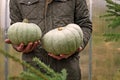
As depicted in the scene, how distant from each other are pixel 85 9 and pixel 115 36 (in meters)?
0.94

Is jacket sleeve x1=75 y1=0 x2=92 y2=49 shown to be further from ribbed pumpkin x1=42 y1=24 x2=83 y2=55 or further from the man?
ribbed pumpkin x1=42 y1=24 x2=83 y2=55

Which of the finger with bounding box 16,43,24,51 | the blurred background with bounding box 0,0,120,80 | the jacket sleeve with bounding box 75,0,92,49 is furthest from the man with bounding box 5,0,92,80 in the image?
the blurred background with bounding box 0,0,120,80

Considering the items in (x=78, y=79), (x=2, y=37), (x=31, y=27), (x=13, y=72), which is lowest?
(x=13, y=72)

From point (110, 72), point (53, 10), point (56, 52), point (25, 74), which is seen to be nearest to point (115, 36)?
point (25, 74)

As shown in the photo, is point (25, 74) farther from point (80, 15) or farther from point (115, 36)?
point (80, 15)

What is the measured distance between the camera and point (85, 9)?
1991 mm

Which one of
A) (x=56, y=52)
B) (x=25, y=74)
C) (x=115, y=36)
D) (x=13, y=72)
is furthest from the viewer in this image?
(x=13, y=72)

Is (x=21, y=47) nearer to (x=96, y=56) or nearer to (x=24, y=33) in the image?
(x=24, y=33)

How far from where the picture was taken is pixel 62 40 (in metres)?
1.70

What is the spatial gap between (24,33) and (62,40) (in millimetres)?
205

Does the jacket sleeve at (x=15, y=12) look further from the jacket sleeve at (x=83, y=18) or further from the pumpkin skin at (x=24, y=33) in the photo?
the jacket sleeve at (x=83, y=18)

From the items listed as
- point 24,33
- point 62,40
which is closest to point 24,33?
point 24,33

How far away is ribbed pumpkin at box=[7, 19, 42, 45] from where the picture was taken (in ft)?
5.71

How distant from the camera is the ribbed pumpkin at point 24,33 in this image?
5.71 feet
